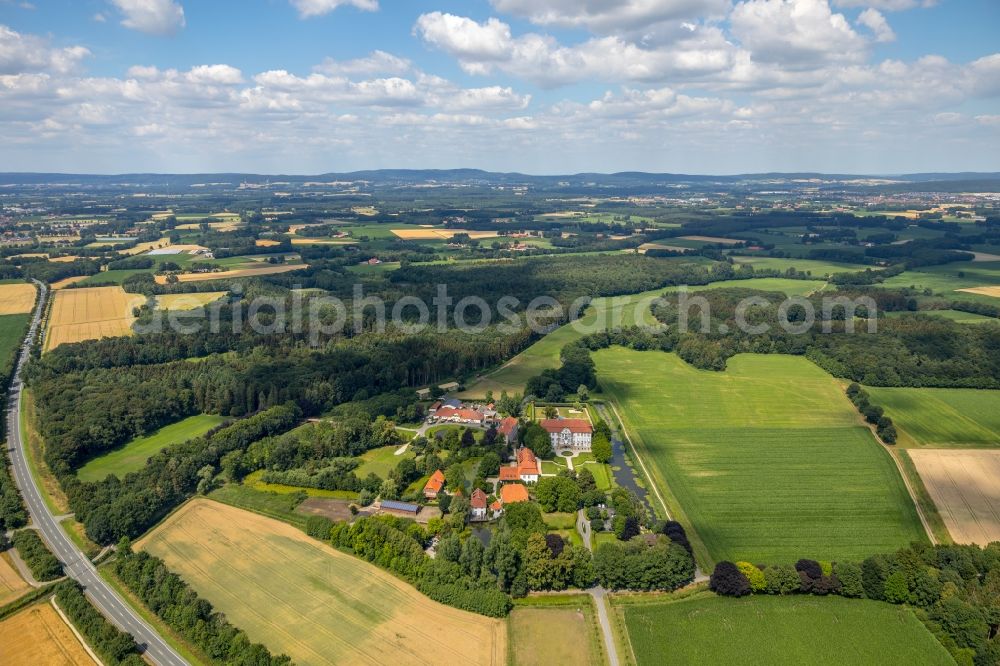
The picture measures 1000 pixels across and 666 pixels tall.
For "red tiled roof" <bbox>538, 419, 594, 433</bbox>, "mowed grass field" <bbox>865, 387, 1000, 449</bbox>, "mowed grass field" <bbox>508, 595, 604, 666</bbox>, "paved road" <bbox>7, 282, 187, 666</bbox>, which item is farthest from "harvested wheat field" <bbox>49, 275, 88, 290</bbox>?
"mowed grass field" <bbox>865, 387, 1000, 449</bbox>

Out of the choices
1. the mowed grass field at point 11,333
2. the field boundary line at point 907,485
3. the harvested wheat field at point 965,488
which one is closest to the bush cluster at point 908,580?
the field boundary line at point 907,485

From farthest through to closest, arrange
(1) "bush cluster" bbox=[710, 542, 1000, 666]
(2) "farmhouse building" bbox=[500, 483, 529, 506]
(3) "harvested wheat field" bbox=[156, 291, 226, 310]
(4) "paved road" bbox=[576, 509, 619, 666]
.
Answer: (3) "harvested wheat field" bbox=[156, 291, 226, 310]
(2) "farmhouse building" bbox=[500, 483, 529, 506]
(1) "bush cluster" bbox=[710, 542, 1000, 666]
(4) "paved road" bbox=[576, 509, 619, 666]

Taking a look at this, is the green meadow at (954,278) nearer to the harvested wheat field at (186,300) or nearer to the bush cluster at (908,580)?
the bush cluster at (908,580)

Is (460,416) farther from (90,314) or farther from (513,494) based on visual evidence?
(90,314)

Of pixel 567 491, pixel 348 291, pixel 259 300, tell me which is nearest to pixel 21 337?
pixel 259 300

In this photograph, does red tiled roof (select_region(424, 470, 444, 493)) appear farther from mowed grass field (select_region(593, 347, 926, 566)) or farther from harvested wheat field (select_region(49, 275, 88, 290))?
harvested wheat field (select_region(49, 275, 88, 290))

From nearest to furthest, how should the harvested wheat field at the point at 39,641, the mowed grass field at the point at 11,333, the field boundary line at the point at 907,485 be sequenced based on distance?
the harvested wheat field at the point at 39,641, the field boundary line at the point at 907,485, the mowed grass field at the point at 11,333
